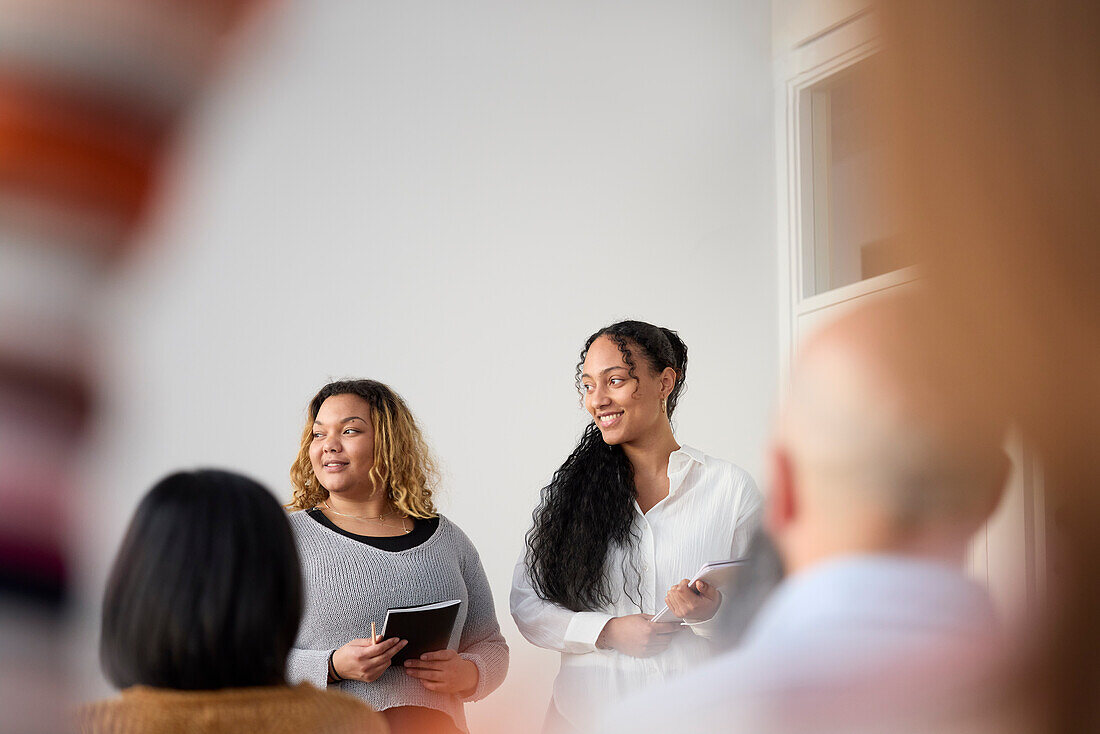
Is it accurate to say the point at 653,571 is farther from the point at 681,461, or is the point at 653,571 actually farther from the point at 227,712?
the point at 227,712

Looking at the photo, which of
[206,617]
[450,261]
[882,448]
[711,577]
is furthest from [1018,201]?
[450,261]

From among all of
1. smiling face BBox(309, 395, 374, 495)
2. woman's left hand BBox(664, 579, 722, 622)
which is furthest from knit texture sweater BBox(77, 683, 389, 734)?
smiling face BBox(309, 395, 374, 495)

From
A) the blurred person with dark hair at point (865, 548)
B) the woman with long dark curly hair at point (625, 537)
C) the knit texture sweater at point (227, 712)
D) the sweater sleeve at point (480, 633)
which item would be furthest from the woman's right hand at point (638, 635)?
the blurred person with dark hair at point (865, 548)

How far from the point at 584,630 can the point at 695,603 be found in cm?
16

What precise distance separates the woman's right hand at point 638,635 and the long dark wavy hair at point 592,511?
0.05 meters

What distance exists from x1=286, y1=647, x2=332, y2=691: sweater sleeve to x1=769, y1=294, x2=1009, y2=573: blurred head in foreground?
1062mm

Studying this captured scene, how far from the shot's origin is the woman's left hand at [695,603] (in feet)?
3.73

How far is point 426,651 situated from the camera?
3.99 feet

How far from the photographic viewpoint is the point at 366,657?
1137mm

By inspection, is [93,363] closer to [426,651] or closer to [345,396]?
[426,651]

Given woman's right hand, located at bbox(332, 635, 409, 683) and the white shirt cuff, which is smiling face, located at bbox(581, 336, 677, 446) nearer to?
the white shirt cuff

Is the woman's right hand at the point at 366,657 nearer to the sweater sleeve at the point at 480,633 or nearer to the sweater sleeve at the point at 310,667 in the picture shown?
the sweater sleeve at the point at 310,667

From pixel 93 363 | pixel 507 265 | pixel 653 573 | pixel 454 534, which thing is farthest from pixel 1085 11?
pixel 507 265

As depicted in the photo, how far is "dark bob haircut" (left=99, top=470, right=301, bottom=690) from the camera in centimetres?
56
